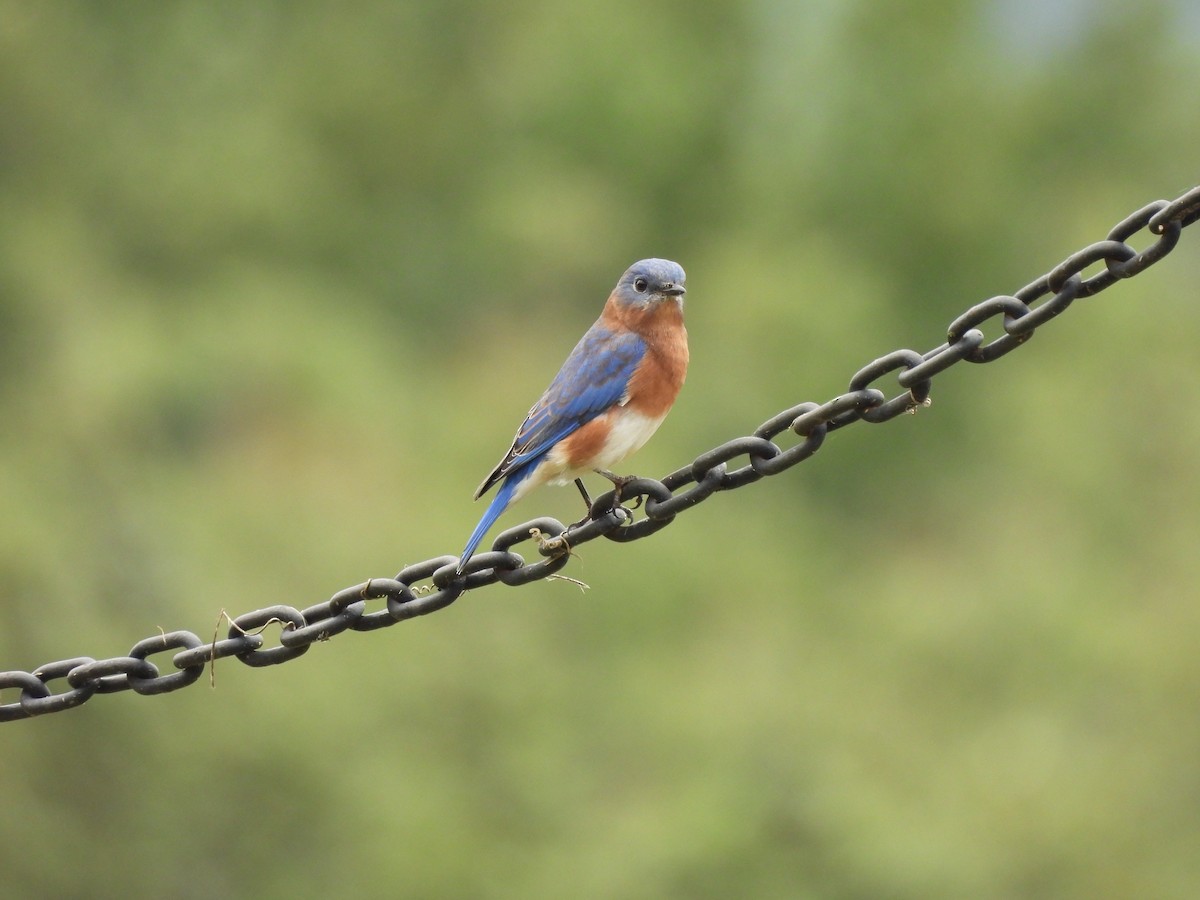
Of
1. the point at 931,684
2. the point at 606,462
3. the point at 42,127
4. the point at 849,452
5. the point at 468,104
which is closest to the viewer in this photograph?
the point at 606,462

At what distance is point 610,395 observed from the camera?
5527 millimetres

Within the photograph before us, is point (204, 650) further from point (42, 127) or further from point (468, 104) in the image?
point (468, 104)

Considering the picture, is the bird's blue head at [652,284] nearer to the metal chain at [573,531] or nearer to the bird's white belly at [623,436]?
the bird's white belly at [623,436]

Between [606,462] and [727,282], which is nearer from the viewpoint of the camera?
[606,462]

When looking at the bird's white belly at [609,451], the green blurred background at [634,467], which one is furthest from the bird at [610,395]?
the green blurred background at [634,467]

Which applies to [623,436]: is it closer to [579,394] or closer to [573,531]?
[579,394]

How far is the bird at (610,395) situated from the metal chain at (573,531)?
0.97 metres

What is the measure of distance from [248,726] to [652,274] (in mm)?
10080

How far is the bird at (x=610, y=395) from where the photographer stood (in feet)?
17.7

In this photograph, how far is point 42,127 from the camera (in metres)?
22.5

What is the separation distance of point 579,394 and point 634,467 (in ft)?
37.8

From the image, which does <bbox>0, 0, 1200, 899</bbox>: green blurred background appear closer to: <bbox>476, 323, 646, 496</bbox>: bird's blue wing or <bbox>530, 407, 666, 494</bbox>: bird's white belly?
<bbox>476, 323, 646, 496</bbox>: bird's blue wing

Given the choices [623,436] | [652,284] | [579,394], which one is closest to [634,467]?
[652,284]

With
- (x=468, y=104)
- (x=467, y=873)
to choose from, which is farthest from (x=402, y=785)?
(x=468, y=104)
